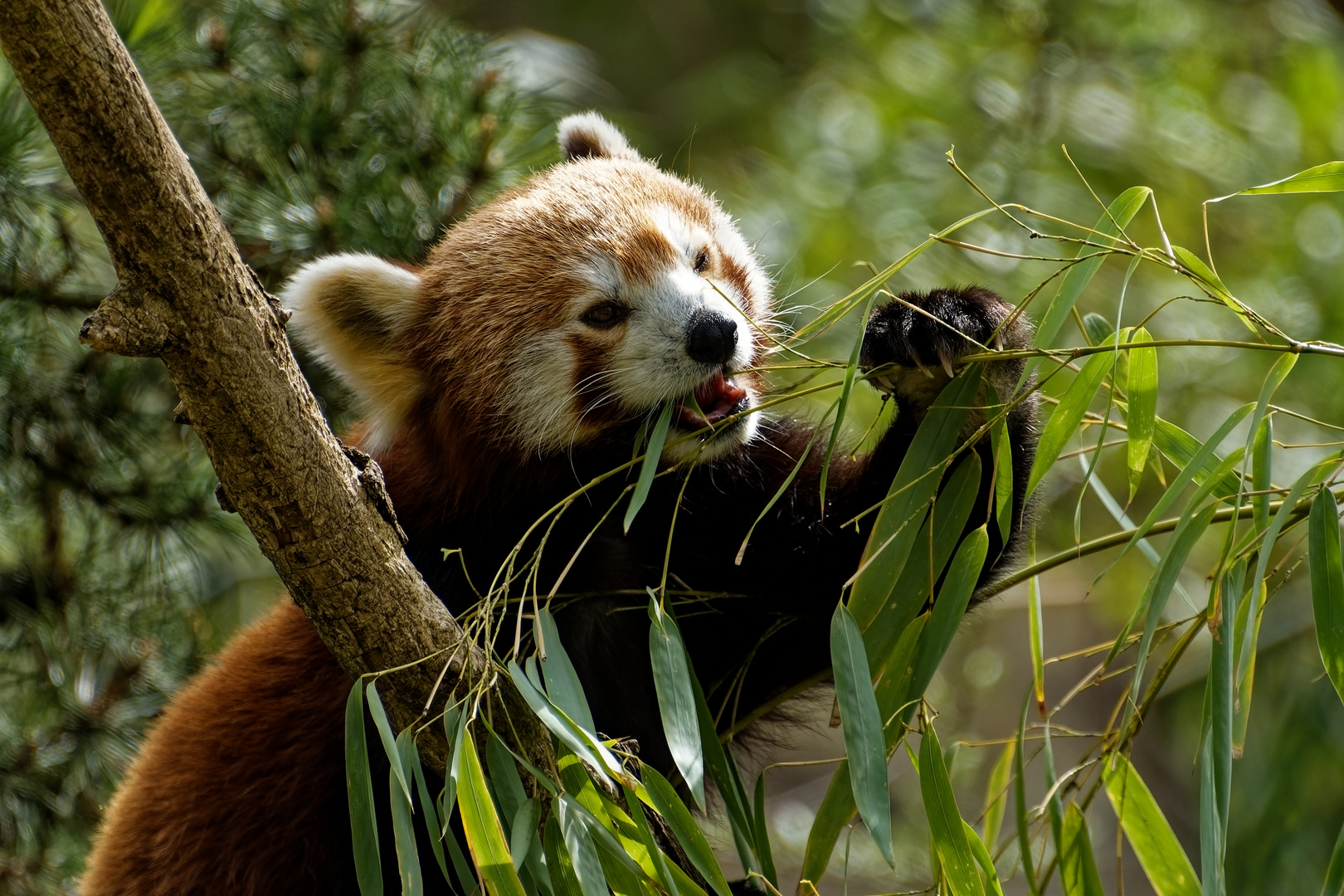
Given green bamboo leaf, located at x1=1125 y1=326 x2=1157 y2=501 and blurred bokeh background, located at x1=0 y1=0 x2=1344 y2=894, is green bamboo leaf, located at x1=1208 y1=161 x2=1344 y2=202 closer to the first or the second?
green bamboo leaf, located at x1=1125 y1=326 x2=1157 y2=501

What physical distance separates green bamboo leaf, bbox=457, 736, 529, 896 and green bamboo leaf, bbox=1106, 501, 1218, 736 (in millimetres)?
734

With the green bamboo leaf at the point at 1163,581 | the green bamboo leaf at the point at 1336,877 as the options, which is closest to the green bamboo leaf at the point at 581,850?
the green bamboo leaf at the point at 1163,581

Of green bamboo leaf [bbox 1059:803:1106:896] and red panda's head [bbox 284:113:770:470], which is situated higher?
red panda's head [bbox 284:113:770:470]

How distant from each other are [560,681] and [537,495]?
0.81 m

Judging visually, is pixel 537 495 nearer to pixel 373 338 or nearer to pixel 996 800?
pixel 373 338

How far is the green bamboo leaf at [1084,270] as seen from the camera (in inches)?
68.0

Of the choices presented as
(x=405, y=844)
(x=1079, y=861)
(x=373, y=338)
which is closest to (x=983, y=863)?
(x=1079, y=861)

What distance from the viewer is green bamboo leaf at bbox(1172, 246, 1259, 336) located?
166cm

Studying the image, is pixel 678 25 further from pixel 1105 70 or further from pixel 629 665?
pixel 629 665

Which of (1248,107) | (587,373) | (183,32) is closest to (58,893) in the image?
(587,373)

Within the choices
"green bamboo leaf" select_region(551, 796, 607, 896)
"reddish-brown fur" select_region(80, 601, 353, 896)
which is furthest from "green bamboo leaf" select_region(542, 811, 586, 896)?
"reddish-brown fur" select_region(80, 601, 353, 896)

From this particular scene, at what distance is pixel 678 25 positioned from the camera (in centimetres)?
902

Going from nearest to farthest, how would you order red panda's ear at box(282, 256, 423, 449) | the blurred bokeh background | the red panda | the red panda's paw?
the red panda's paw
the red panda
red panda's ear at box(282, 256, 423, 449)
the blurred bokeh background

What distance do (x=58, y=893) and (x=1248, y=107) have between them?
5.92 m
